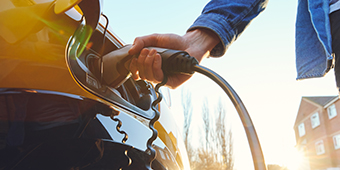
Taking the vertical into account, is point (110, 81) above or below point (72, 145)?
above

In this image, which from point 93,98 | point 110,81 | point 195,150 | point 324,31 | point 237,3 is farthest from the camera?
point 195,150

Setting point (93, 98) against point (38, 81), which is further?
point (93, 98)

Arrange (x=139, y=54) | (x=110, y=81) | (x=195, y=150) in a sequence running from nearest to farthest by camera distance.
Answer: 1. (x=110, y=81)
2. (x=139, y=54)
3. (x=195, y=150)

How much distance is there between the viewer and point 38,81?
2.27 feet

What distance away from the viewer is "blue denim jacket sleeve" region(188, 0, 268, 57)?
1.46 metres

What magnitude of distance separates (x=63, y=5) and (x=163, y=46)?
62cm

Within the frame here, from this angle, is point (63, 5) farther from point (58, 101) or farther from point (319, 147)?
point (319, 147)

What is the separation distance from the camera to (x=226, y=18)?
1.47m

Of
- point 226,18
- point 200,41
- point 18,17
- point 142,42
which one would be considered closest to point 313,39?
point 226,18

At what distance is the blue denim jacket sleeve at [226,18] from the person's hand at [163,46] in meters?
0.04

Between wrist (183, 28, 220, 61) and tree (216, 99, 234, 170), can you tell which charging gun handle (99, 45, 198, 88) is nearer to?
wrist (183, 28, 220, 61)

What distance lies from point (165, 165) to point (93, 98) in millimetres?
367

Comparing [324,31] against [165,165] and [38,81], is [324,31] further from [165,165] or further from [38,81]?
[38,81]

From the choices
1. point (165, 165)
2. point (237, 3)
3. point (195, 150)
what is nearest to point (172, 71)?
point (165, 165)
